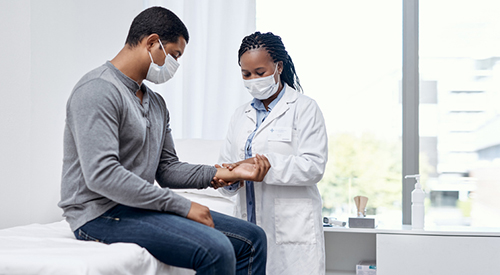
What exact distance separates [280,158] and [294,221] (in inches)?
10.4

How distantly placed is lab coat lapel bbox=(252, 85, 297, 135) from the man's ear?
615mm

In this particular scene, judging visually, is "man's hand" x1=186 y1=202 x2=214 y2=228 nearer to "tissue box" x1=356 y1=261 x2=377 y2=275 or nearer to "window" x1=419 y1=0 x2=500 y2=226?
"tissue box" x1=356 y1=261 x2=377 y2=275

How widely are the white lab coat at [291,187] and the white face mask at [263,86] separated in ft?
0.22

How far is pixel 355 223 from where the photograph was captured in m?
2.32

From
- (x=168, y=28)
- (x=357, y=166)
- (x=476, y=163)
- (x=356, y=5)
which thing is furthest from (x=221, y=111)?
(x=476, y=163)

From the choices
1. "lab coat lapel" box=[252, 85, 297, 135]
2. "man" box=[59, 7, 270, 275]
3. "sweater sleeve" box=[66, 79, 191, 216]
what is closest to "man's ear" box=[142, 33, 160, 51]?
"man" box=[59, 7, 270, 275]

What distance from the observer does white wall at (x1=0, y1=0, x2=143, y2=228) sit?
1.93m

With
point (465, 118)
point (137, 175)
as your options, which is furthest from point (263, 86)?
point (465, 118)

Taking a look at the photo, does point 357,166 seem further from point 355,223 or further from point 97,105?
point 97,105

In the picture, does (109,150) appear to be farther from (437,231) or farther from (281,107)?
(437,231)

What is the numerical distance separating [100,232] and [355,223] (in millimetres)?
1548

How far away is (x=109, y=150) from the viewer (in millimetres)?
1108

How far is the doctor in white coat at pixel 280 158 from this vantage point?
1.65 m

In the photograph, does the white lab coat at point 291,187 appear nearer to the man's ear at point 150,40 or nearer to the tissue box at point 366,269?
the man's ear at point 150,40
